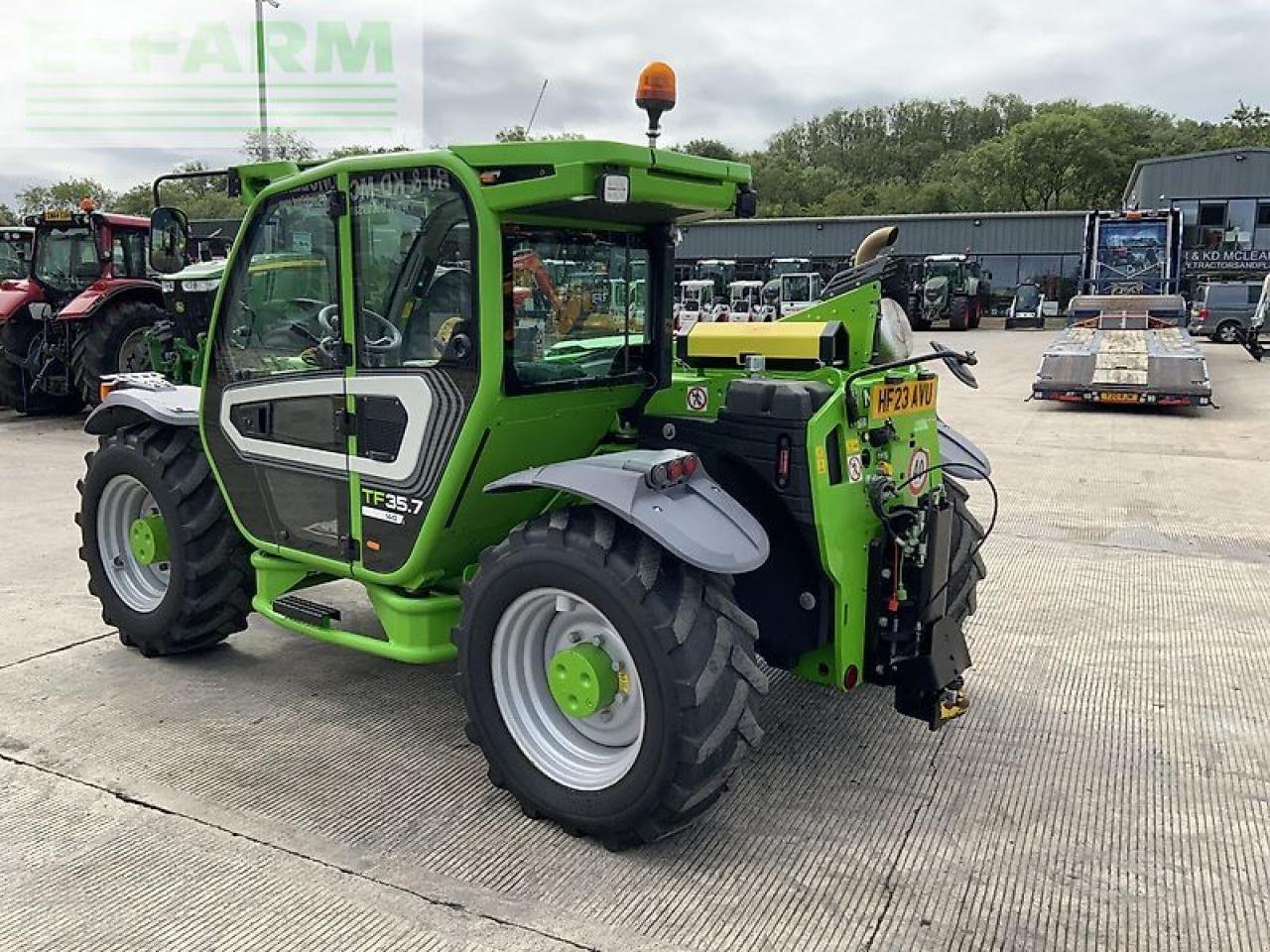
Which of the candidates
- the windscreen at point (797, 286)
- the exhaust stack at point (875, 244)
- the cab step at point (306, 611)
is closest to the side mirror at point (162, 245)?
the cab step at point (306, 611)

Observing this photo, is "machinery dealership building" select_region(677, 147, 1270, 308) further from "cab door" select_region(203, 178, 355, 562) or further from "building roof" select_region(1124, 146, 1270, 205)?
"cab door" select_region(203, 178, 355, 562)

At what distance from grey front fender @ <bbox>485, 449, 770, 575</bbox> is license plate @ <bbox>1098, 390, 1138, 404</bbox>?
445 inches

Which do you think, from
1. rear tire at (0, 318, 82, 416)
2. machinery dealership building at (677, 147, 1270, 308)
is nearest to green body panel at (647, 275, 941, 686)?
rear tire at (0, 318, 82, 416)

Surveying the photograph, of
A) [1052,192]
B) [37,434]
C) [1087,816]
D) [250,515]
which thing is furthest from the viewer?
[1052,192]

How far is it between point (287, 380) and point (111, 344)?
8669 millimetres

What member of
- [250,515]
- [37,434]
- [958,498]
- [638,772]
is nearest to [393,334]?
[250,515]

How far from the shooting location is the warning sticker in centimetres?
381

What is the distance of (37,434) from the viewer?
36.4 ft

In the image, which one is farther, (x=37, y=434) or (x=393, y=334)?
(x=37, y=434)

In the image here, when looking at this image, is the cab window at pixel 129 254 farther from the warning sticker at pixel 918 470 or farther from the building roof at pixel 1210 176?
the building roof at pixel 1210 176

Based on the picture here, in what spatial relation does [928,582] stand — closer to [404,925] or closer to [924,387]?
[924,387]

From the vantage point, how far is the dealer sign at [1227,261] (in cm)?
3115

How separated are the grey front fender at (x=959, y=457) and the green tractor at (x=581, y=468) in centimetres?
13

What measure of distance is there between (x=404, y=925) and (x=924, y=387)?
2.55 metres
